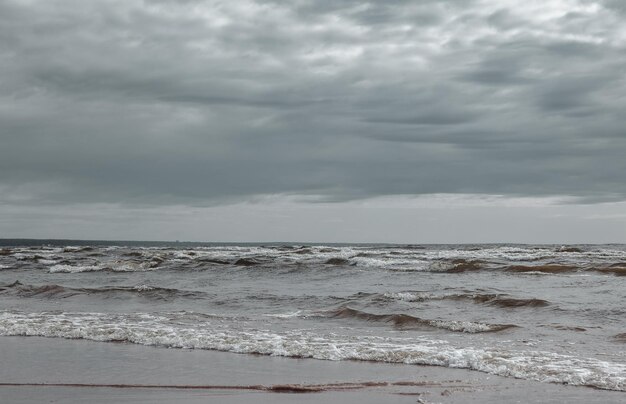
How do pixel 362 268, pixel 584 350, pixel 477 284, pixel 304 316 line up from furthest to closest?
1. pixel 362 268
2. pixel 477 284
3. pixel 304 316
4. pixel 584 350

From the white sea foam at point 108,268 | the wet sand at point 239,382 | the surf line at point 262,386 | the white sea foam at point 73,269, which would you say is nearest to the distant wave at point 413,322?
the wet sand at point 239,382

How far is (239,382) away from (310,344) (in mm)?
2723

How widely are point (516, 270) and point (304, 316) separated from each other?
46.5 ft

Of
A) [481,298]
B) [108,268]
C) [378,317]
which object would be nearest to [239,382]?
[378,317]

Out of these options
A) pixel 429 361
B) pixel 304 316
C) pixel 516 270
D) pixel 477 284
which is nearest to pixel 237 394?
pixel 429 361

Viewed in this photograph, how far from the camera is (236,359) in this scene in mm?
9891

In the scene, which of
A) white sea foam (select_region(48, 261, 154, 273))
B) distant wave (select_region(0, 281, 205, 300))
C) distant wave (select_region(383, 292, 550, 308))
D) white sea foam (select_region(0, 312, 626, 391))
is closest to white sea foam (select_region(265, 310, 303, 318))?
white sea foam (select_region(0, 312, 626, 391))

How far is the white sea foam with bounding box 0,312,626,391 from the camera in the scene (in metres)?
8.54

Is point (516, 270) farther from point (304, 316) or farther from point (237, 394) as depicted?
point (237, 394)

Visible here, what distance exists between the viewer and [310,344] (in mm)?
10812

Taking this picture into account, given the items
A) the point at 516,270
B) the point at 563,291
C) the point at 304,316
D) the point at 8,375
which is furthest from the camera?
the point at 516,270

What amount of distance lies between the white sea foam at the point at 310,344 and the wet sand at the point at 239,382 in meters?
0.32

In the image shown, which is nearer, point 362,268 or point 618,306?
point 618,306

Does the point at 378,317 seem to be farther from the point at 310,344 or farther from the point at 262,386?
the point at 262,386
